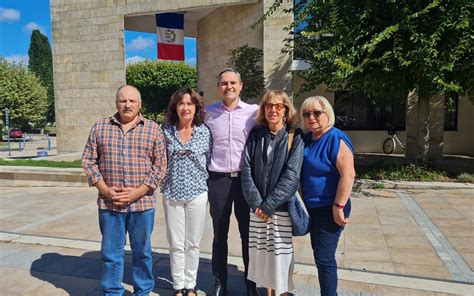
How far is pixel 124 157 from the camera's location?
2928 mm

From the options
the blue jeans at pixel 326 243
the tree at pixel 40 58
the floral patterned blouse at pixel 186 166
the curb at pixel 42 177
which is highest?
the tree at pixel 40 58

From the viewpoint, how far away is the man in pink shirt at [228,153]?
3.04m

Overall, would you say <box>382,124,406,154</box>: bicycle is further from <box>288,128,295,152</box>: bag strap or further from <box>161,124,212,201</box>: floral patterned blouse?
<box>161,124,212,201</box>: floral patterned blouse

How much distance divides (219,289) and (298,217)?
1.09 m

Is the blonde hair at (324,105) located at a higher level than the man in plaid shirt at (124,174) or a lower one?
higher

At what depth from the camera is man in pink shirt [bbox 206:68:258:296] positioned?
9.97ft

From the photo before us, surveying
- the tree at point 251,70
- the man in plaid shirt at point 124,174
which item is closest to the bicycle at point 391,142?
the tree at point 251,70

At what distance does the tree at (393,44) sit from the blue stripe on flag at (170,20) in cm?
813

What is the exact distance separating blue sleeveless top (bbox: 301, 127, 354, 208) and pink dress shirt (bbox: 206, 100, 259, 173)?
23.5 inches

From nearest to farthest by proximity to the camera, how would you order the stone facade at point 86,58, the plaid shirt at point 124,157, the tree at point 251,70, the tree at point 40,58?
1. the plaid shirt at point 124,157
2. the tree at point 251,70
3. the stone facade at point 86,58
4. the tree at point 40,58

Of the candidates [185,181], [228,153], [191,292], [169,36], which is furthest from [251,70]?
[191,292]

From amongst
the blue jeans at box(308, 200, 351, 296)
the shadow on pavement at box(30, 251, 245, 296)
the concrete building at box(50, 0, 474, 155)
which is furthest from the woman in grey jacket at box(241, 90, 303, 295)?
the concrete building at box(50, 0, 474, 155)

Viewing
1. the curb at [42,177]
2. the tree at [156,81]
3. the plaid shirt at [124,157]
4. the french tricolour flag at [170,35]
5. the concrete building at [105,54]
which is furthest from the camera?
the tree at [156,81]

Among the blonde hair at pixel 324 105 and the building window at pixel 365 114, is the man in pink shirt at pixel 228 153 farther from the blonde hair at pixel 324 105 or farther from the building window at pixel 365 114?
the building window at pixel 365 114
